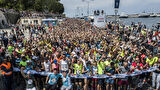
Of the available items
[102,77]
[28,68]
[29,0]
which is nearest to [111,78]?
Result: [102,77]

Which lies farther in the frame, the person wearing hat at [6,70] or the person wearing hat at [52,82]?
the person wearing hat at [6,70]

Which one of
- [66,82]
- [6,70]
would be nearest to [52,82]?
[66,82]

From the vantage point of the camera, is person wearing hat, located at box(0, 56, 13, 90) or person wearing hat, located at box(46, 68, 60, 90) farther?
person wearing hat, located at box(0, 56, 13, 90)

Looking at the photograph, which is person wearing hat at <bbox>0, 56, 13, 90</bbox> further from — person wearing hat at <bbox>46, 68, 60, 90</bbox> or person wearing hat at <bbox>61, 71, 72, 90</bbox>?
person wearing hat at <bbox>61, 71, 72, 90</bbox>

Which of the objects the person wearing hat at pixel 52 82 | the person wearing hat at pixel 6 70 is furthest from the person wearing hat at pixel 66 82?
the person wearing hat at pixel 6 70

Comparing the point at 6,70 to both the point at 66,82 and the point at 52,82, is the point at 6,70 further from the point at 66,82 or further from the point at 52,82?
the point at 66,82

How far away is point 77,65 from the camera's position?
6.56 metres

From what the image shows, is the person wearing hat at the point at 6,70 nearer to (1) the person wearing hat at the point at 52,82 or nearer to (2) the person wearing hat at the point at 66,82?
(1) the person wearing hat at the point at 52,82

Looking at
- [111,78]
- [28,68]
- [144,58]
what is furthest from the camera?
[144,58]

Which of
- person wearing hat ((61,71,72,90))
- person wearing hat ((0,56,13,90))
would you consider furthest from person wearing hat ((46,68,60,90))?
person wearing hat ((0,56,13,90))

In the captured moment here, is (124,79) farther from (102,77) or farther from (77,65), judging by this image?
(77,65)

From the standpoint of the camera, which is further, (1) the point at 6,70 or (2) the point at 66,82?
(1) the point at 6,70

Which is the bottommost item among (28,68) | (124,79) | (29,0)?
(124,79)

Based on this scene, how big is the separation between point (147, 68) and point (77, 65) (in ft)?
12.1
